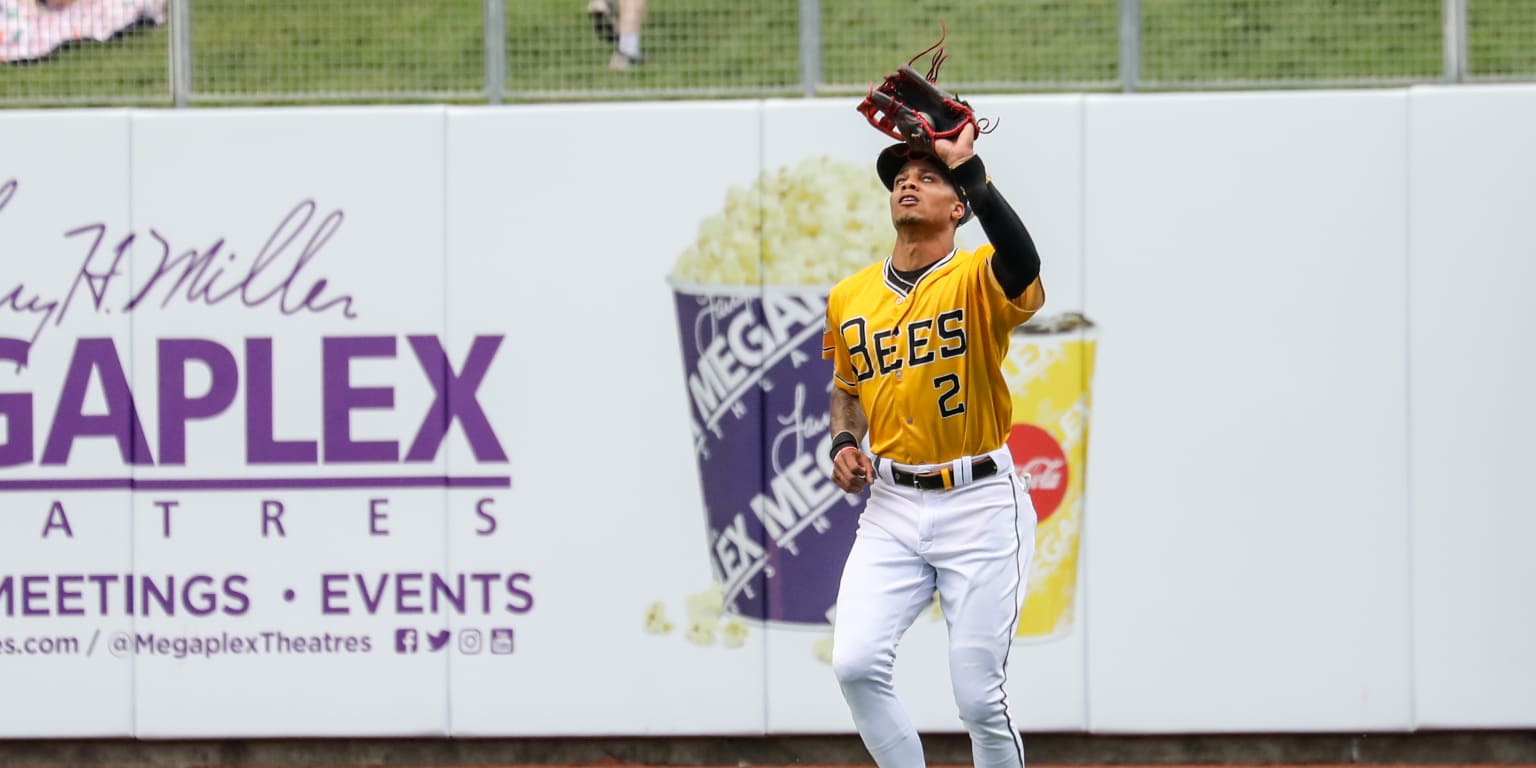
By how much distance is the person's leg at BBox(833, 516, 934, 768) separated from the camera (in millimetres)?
4605

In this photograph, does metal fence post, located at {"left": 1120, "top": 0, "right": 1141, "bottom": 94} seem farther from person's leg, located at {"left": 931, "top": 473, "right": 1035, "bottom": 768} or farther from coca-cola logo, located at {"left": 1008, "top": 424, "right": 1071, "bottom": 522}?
person's leg, located at {"left": 931, "top": 473, "right": 1035, "bottom": 768}

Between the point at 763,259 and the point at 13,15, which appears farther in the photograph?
the point at 13,15

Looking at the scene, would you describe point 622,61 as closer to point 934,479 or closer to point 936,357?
point 936,357

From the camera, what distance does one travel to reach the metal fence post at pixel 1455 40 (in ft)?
21.6

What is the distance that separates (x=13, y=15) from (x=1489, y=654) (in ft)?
19.5

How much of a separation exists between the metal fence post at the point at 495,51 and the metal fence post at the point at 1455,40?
135 inches

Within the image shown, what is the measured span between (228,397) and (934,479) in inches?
120

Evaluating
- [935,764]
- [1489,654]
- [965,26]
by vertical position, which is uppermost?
[965,26]

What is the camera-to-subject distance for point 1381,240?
6.44 meters

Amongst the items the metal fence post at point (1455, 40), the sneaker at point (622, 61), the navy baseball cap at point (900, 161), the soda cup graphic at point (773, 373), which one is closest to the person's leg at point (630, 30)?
the sneaker at point (622, 61)

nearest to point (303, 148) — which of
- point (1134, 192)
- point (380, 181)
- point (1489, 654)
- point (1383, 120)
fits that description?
point (380, 181)

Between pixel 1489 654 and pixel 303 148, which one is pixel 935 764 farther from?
pixel 303 148

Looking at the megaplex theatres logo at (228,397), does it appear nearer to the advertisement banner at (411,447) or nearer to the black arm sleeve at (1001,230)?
the advertisement banner at (411,447)

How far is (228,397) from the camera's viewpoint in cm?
661
